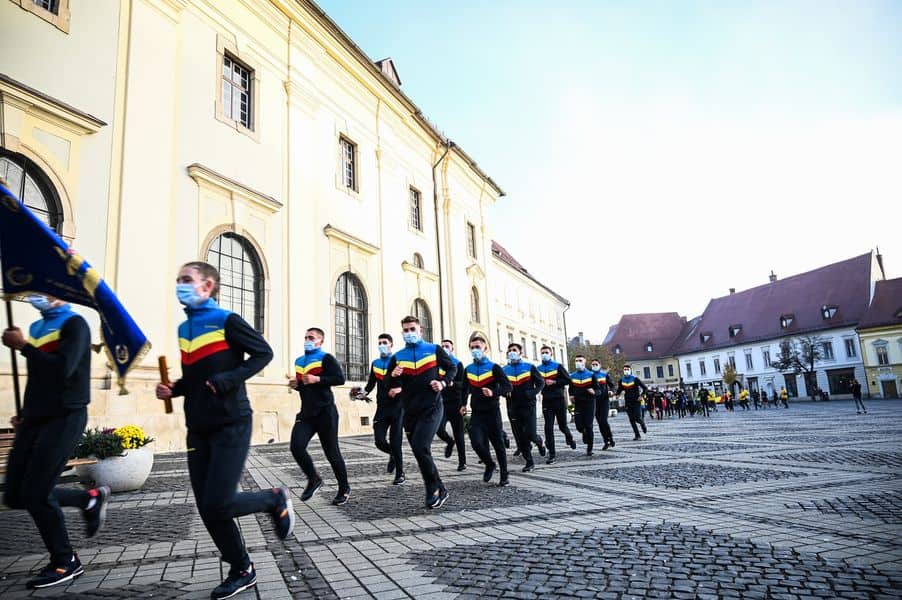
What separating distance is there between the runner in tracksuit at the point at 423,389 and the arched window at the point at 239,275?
9931 mm

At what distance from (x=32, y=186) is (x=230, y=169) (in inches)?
216

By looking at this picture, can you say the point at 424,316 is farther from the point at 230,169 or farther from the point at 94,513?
the point at 94,513

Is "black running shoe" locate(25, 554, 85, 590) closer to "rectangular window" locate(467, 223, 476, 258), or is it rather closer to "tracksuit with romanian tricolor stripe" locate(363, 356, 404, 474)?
"tracksuit with romanian tricolor stripe" locate(363, 356, 404, 474)

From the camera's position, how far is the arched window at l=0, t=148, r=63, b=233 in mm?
11062

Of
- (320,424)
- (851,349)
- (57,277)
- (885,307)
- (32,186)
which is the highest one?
(885,307)

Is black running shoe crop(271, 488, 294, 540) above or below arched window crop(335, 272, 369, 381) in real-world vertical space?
below

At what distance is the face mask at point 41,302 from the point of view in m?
4.23

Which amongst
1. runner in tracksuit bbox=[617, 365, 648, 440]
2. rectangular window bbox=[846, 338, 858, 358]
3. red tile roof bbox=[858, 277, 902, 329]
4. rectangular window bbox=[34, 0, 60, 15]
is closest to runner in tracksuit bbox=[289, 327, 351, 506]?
rectangular window bbox=[34, 0, 60, 15]

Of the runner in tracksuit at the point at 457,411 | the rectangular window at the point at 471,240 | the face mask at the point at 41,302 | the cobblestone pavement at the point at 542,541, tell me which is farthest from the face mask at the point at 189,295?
the rectangular window at the point at 471,240

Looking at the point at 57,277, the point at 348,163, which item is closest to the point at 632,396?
the point at 348,163

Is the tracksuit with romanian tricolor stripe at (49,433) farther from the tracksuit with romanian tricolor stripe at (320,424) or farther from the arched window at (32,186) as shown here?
the arched window at (32,186)

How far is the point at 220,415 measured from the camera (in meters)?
3.50

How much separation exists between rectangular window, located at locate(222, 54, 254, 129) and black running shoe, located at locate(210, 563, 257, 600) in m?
15.6

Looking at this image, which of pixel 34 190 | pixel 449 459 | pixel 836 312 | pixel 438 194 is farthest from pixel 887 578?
pixel 836 312
